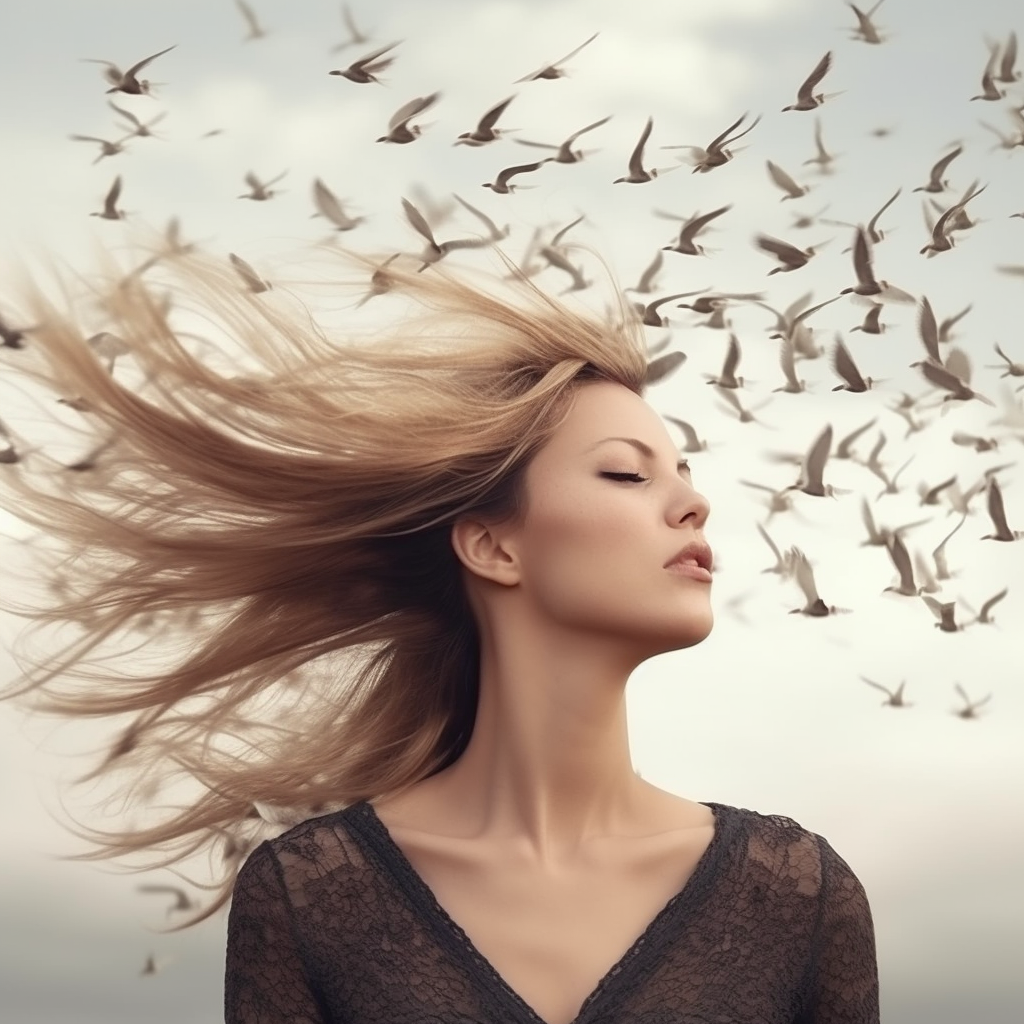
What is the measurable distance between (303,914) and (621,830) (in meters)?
0.72

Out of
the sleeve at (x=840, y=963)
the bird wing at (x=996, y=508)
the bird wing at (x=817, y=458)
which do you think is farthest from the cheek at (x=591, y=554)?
the bird wing at (x=996, y=508)

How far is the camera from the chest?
4047 millimetres

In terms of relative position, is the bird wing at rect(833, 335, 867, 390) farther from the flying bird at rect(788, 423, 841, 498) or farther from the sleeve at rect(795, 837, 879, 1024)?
the sleeve at rect(795, 837, 879, 1024)

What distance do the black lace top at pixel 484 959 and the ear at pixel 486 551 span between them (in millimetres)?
610

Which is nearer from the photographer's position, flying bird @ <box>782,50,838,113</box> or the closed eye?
the closed eye

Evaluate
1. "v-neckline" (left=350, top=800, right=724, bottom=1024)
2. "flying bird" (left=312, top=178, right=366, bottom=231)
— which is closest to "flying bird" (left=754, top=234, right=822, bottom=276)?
"flying bird" (left=312, top=178, right=366, bottom=231)

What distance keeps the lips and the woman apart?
0.5 inches

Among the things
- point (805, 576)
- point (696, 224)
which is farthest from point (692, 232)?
point (805, 576)

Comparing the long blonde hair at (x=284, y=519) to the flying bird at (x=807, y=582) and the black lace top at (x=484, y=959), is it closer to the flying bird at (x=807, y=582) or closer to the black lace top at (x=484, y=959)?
the black lace top at (x=484, y=959)

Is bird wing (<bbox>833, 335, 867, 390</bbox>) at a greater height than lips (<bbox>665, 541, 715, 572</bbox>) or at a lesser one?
lesser

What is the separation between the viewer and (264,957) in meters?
4.23

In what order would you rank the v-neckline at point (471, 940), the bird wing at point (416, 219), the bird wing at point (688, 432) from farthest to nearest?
the bird wing at point (688, 432)
the bird wing at point (416, 219)
the v-neckline at point (471, 940)

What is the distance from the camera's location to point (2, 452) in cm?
504

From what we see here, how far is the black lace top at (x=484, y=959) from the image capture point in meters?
4.06
